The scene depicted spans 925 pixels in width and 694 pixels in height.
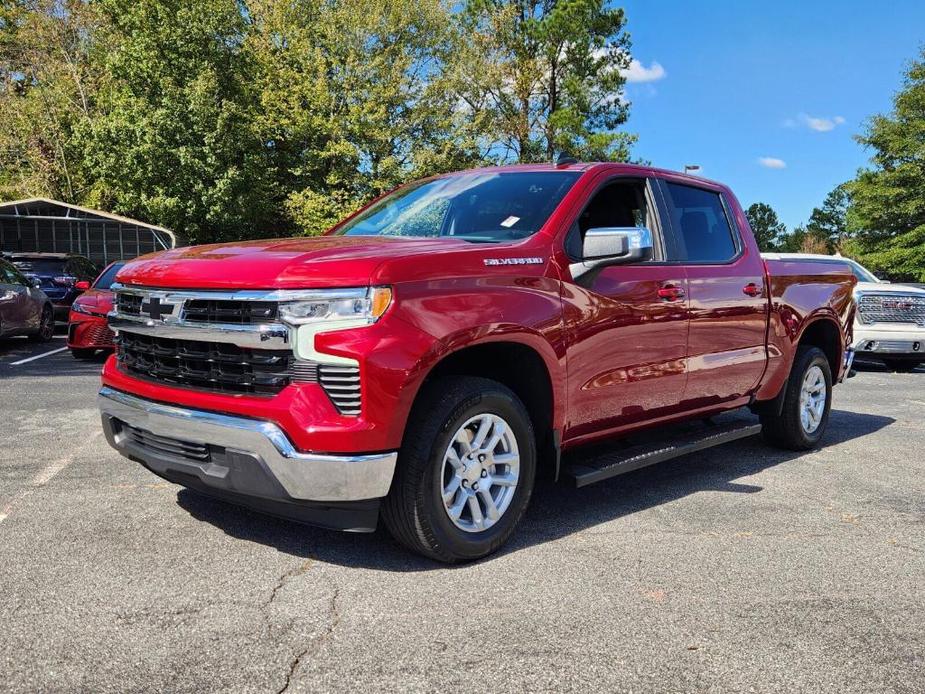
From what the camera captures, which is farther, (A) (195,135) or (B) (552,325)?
(A) (195,135)

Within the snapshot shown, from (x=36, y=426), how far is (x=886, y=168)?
42.7 meters

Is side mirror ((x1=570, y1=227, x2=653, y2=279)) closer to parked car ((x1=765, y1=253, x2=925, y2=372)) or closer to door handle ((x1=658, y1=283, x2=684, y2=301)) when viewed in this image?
door handle ((x1=658, y1=283, x2=684, y2=301))

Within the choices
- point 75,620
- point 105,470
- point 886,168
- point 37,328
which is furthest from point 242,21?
point 75,620

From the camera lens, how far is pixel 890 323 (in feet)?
40.8

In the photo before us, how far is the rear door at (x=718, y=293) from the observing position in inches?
195

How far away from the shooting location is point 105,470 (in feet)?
17.2

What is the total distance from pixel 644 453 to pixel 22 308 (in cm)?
1205

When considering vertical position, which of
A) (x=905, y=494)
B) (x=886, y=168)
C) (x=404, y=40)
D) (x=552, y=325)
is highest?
(x=404, y=40)

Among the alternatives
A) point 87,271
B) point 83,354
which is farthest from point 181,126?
point 83,354

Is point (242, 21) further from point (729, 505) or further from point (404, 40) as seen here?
point (729, 505)

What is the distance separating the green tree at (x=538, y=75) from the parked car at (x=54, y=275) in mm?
21508

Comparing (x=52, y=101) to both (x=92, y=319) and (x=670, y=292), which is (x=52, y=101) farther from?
(x=670, y=292)

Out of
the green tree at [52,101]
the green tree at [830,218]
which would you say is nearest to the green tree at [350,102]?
the green tree at [52,101]

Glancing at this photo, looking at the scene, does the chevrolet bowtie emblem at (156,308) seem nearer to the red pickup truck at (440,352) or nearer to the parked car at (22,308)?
the red pickup truck at (440,352)
